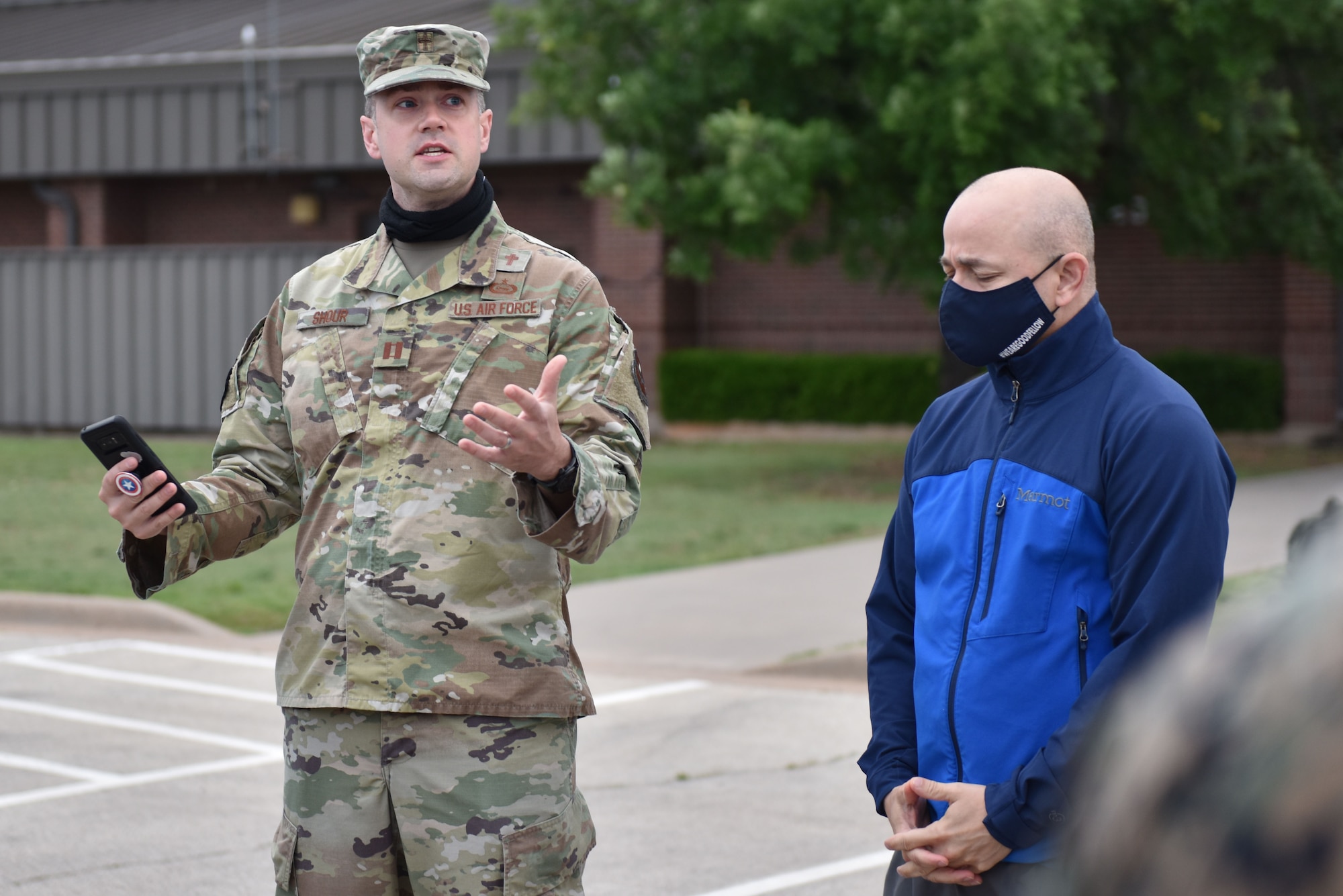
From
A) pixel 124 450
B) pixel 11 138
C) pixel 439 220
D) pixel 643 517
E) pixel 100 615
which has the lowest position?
pixel 643 517

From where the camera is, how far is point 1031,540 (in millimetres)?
2637

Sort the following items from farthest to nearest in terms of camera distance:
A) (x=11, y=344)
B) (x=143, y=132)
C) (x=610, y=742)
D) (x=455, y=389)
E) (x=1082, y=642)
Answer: (x=143, y=132) < (x=11, y=344) < (x=610, y=742) < (x=455, y=389) < (x=1082, y=642)

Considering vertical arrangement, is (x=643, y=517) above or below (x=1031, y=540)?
below

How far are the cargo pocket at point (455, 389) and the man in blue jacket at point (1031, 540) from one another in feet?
2.82

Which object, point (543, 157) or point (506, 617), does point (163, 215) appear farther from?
point (506, 617)

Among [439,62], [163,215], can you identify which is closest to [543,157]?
[163,215]

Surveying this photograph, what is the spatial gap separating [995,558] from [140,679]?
6599mm

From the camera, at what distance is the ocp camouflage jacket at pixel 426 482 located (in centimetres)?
298

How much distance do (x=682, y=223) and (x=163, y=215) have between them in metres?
12.1

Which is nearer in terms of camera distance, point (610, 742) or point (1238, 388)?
point (610, 742)

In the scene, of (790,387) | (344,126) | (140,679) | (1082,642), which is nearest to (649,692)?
(140,679)

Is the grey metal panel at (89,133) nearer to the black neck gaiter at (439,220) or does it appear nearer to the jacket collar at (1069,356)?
the black neck gaiter at (439,220)

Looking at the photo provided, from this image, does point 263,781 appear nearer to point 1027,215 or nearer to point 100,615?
point 100,615

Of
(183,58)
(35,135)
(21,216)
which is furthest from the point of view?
(21,216)
